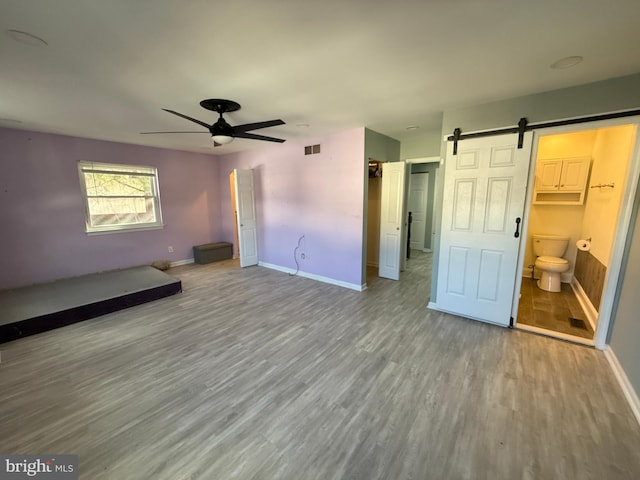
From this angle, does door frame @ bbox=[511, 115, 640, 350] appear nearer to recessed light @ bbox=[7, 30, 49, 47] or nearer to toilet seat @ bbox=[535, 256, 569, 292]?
toilet seat @ bbox=[535, 256, 569, 292]

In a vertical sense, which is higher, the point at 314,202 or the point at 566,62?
the point at 566,62

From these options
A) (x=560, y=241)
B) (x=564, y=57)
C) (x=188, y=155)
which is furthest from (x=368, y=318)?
(x=188, y=155)

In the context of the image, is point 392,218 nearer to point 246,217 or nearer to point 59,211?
point 246,217

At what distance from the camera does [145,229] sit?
5211mm

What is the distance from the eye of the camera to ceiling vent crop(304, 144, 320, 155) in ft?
14.4

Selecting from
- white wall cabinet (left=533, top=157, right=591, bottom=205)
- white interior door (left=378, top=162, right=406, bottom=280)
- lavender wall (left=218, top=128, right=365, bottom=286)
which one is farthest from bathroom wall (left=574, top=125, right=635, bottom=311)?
lavender wall (left=218, top=128, right=365, bottom=286)

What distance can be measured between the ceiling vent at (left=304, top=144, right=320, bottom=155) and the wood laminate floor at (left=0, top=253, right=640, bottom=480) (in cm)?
276

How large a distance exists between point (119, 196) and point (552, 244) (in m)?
7.54

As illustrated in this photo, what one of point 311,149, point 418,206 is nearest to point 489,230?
point 311,149

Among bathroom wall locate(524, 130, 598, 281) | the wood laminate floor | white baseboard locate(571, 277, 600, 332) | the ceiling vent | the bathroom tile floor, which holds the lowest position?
the wood laminate floor

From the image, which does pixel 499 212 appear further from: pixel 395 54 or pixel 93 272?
pixel 93 272

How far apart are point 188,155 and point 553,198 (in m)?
6.96

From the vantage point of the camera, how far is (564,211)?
13.9 ft

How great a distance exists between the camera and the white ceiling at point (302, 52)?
1.42m
